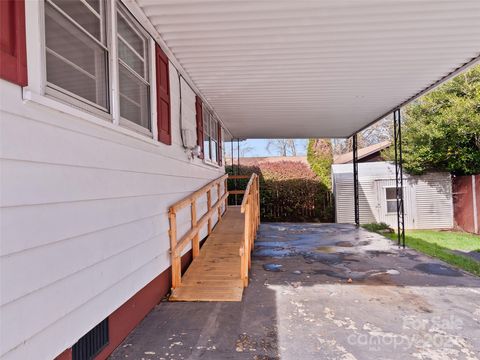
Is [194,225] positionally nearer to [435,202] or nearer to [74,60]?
[74,60]

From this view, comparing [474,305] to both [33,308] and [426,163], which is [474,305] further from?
[426,163]

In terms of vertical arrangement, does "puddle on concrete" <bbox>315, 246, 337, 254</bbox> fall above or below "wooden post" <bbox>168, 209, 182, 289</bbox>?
below

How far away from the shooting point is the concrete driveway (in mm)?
2506

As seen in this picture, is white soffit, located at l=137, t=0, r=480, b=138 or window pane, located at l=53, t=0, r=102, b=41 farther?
white soffit, located at l=137, t=0, r=480, b=138

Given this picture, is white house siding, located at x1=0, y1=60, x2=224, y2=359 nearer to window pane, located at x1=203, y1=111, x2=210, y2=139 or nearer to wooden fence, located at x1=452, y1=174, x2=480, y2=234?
window pane, located at x1=203, y1=111, x2=210, y2=139

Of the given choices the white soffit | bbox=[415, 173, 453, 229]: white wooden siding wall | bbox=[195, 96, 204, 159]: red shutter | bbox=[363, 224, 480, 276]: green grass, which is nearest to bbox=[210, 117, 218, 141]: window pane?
the white soffit

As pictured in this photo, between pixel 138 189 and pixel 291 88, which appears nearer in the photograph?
pixel 138 189

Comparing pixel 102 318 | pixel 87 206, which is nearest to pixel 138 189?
pixel 87 206

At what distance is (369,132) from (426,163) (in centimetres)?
1323

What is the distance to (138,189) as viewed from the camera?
295 cm

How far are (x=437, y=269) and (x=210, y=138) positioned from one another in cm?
484

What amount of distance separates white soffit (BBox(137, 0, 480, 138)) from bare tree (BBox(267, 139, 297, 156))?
2191 cm

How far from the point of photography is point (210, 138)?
23.2 feet

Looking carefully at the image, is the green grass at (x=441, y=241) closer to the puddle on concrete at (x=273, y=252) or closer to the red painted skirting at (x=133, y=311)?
the puddle on concrete at (x=273, y=252)
